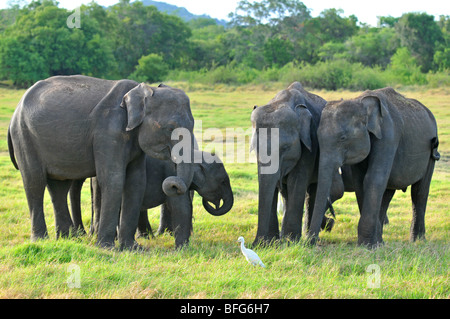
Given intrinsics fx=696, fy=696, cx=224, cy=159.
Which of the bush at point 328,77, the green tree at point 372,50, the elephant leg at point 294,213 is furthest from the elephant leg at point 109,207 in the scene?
the green tree at point 372,50

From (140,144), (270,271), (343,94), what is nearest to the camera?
(270,271)

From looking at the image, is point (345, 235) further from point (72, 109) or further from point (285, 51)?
point (285, 51)

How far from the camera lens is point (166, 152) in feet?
21.2

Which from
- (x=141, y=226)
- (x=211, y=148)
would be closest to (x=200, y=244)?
(x=141, y=226)

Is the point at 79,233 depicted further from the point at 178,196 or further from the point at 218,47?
the point at 218,47

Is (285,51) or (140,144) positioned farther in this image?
(285,51)

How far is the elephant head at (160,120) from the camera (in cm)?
637

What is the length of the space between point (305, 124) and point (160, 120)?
4.71 feet

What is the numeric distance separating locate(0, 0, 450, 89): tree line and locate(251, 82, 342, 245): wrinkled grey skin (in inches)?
817

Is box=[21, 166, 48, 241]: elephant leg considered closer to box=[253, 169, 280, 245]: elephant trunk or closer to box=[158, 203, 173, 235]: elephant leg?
box=[158, 203, 173, 235]: elephant leg

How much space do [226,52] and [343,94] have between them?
1767 cm

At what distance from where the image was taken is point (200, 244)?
23.5 feet

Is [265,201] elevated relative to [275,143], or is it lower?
lower

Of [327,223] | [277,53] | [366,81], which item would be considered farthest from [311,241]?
[277,53]
